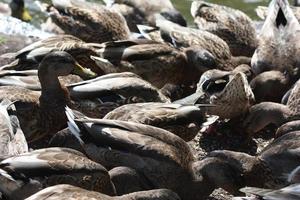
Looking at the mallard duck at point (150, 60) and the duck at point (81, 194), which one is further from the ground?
the duck at point (81, 194)

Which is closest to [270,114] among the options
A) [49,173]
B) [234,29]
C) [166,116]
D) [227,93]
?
[227,93]

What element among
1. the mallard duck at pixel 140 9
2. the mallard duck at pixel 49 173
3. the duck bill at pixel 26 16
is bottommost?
the duck bill at pixel 26 16

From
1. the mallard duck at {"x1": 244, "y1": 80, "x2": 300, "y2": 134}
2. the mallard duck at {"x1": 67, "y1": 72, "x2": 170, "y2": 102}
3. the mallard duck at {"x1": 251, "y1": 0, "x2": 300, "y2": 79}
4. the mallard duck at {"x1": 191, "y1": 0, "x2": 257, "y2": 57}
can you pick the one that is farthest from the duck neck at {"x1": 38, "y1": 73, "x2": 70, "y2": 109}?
the mallard duck at {"x1": 191, "y1": 0, "x2": 257, "y2": 57}

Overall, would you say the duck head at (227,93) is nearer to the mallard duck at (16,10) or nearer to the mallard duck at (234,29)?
the mallard duck at (234,29)

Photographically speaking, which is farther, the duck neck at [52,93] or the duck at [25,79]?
the duck at [25,79]

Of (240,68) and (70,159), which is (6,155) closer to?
(70,159)

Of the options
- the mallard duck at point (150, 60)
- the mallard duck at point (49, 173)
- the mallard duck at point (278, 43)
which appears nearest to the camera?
the mallard duck at point (49, 173)

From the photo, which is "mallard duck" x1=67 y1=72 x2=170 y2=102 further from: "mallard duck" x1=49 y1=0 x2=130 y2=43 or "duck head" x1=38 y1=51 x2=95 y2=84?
"mallard duck" x1=49 y1=0 x2=130 y2=43

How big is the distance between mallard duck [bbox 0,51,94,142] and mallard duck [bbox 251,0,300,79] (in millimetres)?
2372

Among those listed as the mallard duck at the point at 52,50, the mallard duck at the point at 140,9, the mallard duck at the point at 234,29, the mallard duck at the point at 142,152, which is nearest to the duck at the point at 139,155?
the mallard duck at the point at 142,152

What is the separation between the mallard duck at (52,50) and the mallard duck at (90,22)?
1.02m

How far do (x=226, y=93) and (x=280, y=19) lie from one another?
209 cm

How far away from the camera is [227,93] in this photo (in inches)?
287

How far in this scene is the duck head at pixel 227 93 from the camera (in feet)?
23.9
